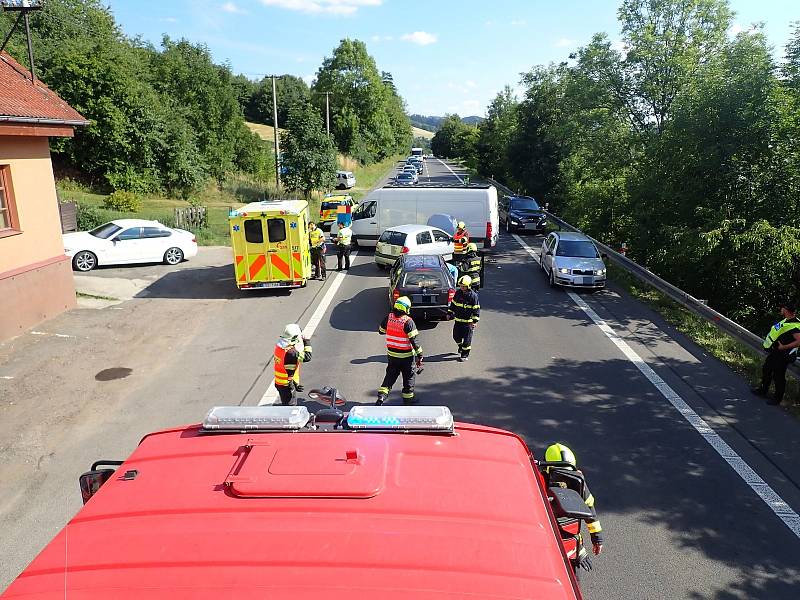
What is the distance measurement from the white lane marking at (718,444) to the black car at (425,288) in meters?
3.60

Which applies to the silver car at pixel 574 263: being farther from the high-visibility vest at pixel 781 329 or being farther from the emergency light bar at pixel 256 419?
the emergency light bar at pixel 256 419

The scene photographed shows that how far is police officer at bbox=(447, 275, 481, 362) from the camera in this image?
1105 centimetres

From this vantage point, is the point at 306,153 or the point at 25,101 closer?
the point at 25,101

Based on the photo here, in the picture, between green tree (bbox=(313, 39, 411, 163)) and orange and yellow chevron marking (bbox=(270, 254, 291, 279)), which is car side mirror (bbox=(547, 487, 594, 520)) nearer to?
orange and yellow chevron marking (bbox=(270, 254, 291, 279))

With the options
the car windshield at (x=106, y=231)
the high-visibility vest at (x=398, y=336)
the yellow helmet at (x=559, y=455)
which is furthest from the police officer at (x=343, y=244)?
the yellow helmet at (x=559, y=455)

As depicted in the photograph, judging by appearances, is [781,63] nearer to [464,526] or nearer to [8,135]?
[464,526]

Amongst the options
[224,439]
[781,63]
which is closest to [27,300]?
[224,439]

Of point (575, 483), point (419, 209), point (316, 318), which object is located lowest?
point (316, 318)

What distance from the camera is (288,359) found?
26.6 feet

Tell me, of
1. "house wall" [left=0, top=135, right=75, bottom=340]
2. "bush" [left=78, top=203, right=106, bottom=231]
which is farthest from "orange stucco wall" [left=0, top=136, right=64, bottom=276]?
"bush" [left=78, top=203, right=106, bottom=231]

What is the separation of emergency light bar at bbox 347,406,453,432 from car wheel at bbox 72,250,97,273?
1798 cm

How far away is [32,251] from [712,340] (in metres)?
14.7

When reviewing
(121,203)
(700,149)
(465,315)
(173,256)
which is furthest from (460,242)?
(121,203)

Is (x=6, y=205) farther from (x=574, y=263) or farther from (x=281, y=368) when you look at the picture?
(x=574, y=263)
